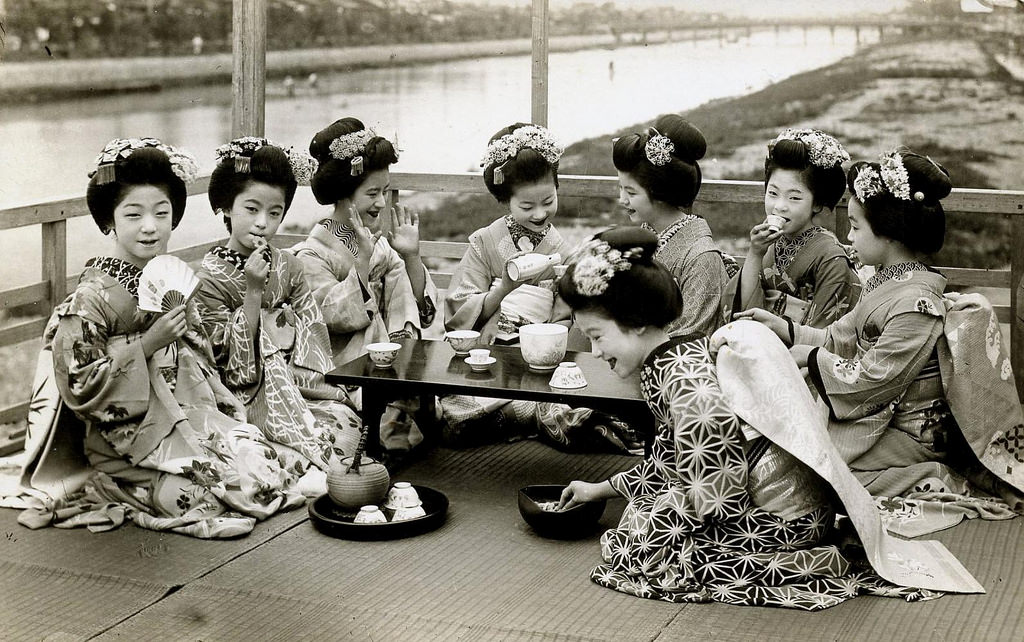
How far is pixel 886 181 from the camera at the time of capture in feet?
14.6

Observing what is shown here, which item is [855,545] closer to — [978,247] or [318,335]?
[318,335]

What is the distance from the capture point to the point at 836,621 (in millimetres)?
3471

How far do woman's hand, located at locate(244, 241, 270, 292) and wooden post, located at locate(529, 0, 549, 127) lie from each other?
1.94 m

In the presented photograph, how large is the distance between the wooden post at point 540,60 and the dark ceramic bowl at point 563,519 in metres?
2.68

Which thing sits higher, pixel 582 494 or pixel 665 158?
pixel 665 158

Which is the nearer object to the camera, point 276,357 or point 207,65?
point 276,357

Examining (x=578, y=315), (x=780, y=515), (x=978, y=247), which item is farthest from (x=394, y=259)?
(x=978, y=247)

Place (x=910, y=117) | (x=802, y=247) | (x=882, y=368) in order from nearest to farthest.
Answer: (x=882, y=368) → (x=802, y=247) → (x=910, y=117)

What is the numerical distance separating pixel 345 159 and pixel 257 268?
0.89 meters

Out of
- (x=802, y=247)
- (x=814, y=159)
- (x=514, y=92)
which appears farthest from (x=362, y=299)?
(x=514, y=92)

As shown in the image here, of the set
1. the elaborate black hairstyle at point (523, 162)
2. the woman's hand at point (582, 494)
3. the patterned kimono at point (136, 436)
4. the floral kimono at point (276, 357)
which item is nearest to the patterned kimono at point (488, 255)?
the elaborate black hairstyle at point (523, 162)

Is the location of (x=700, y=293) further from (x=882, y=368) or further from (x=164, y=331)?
(x=164, y=331)

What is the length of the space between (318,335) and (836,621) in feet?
8.46

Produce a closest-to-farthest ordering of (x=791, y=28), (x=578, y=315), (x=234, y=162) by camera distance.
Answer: (x=578, y=315) → (x=234, y=162) → (x=791, y=28)
